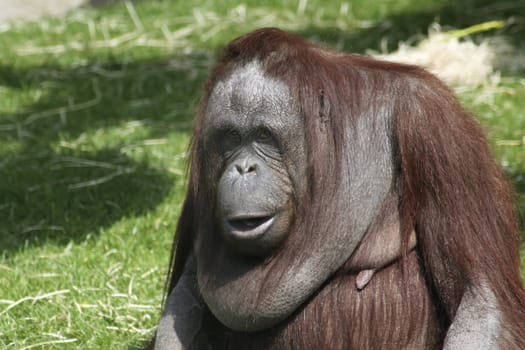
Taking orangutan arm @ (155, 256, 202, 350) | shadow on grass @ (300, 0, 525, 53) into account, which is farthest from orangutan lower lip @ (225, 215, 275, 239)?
shadow on grass @ (300, 0, 525, 53)

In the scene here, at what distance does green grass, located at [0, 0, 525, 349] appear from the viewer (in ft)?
15.5

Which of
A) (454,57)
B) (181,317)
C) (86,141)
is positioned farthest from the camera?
(454,57)

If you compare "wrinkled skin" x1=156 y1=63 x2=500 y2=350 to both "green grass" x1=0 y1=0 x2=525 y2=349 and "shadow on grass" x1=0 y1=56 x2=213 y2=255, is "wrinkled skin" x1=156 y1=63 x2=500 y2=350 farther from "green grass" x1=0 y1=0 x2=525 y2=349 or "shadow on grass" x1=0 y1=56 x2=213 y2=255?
"shadow on grass" x1=0 y1=56 x2=213 y2=255

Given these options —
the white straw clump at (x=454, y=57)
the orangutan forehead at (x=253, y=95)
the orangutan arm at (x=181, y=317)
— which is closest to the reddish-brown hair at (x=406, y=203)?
the orangutan forehead at (x=253, y=95)

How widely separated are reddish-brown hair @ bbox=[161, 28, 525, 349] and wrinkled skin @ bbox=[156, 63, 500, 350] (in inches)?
1.4

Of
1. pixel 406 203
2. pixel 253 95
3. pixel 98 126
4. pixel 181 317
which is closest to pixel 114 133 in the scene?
pixel 98 126

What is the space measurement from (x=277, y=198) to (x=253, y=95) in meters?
0.33

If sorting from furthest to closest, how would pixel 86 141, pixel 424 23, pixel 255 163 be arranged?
pixel 424 23 < pixel 86 141 < pixel 255 163

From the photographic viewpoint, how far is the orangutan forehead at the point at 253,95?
10.8 ft

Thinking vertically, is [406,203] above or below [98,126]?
above

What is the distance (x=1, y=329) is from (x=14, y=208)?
55.5 inches

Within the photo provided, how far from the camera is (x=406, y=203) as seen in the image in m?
3.30

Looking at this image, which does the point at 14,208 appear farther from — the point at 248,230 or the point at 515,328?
the point at 515,328

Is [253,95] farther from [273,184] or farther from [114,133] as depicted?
[114,133]
